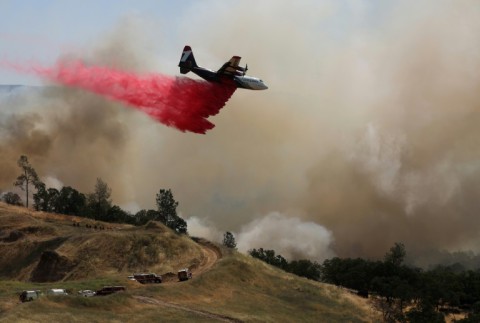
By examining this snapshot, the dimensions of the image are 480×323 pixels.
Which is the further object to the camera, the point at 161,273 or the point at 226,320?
the point at 161,273

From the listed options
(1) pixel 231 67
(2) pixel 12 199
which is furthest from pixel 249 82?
(2) pixel 12 199

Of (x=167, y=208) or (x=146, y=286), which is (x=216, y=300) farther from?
(x=167, y=208)

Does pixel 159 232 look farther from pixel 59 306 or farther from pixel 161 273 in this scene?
pixel 59 306

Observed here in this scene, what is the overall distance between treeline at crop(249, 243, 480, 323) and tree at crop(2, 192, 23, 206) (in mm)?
77525

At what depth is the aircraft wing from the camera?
94.0 metres

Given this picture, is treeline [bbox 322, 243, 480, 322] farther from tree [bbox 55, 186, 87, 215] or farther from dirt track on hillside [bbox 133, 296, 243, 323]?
tree [bbox 55, 186, 87, 215]

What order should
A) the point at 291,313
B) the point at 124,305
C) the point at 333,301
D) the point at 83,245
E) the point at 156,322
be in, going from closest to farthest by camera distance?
the point at 156,322
the point at 124,305
the point at 291,313
the point at 333,301
the point at 83,245

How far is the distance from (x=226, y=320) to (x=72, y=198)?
109 m

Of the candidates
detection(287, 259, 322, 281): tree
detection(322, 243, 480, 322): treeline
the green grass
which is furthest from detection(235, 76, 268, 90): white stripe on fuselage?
detection(287, 259, 322, 281): tree

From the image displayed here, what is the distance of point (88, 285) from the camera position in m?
87.9

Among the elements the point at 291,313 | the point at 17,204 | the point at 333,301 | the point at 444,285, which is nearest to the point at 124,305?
the point at 291,313

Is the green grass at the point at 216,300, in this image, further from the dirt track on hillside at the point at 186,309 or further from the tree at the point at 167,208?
the tree at the point at 167,208

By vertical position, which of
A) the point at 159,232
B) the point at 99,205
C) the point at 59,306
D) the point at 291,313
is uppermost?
the point at 99,205

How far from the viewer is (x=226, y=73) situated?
9556cm
